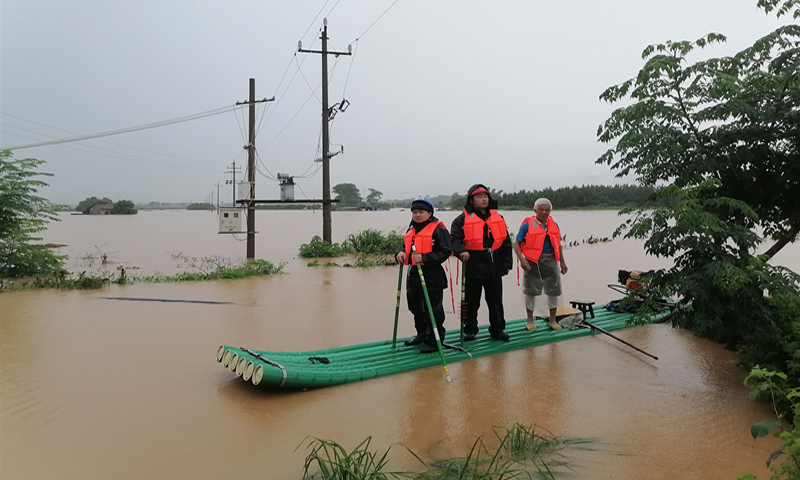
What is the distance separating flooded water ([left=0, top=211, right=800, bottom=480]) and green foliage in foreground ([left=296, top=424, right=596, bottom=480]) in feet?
0.47

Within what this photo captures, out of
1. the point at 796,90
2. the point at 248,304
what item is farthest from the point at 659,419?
the point at 248,304

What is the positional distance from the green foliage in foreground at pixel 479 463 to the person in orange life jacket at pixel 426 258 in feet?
6.70

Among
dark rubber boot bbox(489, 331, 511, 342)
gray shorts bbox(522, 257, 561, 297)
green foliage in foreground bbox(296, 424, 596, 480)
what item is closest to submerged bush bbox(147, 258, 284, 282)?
dark rubber boot bbox(489, 331, 511, 342)

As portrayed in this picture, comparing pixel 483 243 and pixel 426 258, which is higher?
pixel 483 243

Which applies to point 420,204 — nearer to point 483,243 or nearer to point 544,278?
point 483,243

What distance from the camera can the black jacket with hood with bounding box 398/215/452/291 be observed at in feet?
18.2

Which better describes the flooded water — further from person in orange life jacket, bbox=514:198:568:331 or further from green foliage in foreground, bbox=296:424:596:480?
person in orange life jacket, bbox=514:198:568:331

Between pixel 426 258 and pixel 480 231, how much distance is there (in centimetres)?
85

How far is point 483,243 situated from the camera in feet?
19.7

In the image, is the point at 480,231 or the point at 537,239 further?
the point at 537,239

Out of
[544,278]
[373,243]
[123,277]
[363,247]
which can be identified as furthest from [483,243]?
[363,247]

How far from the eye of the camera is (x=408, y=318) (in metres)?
8.20

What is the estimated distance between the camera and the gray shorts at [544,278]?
645 centimetres

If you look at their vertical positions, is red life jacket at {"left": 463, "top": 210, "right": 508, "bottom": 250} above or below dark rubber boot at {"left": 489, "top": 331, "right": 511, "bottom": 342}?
above
